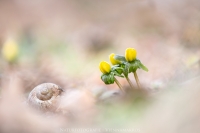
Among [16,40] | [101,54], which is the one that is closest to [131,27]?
[101,54]

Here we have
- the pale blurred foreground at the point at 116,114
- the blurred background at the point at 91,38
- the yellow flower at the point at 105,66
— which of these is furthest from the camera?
the blurred background at the point at 91,38

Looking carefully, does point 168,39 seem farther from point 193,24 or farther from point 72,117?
point 72,117

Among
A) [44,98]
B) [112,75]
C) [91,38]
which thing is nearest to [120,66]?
[112,75]

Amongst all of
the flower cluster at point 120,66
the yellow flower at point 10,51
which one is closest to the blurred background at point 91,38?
the yellow flower at point 10,51

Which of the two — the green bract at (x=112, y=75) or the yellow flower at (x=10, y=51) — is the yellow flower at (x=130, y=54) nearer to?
the green bract at (x=112, y=75)

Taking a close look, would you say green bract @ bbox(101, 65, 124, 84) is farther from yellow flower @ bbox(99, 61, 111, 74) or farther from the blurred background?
the blurred background

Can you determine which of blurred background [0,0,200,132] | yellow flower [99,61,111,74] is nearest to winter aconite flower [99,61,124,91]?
yellow flower [99,61,111,74]
